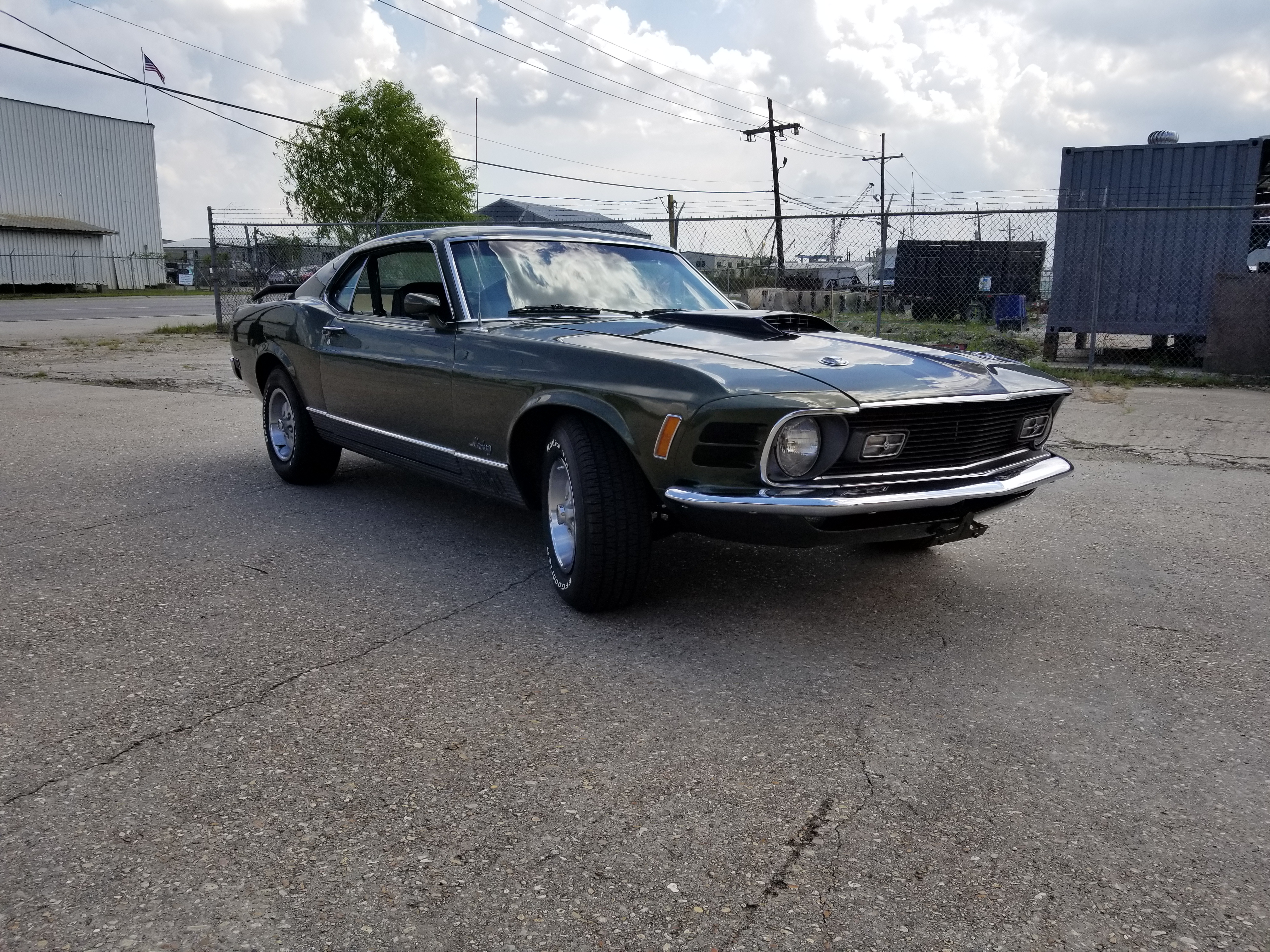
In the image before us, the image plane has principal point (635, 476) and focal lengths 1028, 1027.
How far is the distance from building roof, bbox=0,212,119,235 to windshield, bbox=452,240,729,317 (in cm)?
4780

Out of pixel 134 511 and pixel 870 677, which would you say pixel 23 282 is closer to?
pixel 134 511

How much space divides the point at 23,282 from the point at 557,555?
48.6 metres

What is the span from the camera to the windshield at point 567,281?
446cm

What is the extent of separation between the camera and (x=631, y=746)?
2715mm

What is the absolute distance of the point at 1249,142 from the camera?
39.7 ft

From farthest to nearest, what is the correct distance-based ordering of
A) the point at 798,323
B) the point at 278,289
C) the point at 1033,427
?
1. the point at 278,289
2. the point at 798,323
3. the point at 1033,427

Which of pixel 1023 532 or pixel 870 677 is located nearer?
pixel 870 677

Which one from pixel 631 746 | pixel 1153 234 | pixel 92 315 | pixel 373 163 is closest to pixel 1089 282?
pixel 1153 234

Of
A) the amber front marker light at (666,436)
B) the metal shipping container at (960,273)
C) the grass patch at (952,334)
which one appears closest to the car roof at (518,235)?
the amber front marker light at (666,436)

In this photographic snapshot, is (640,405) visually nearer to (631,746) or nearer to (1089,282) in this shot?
(631,746)

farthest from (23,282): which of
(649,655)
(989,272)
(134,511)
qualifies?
(649,655)

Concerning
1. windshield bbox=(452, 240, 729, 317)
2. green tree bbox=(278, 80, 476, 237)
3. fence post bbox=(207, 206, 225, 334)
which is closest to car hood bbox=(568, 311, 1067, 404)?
windshield bbox=(452, 240, 729, 317)

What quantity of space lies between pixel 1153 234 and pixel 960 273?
8554 mm

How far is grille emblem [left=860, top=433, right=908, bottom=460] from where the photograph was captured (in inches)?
130
